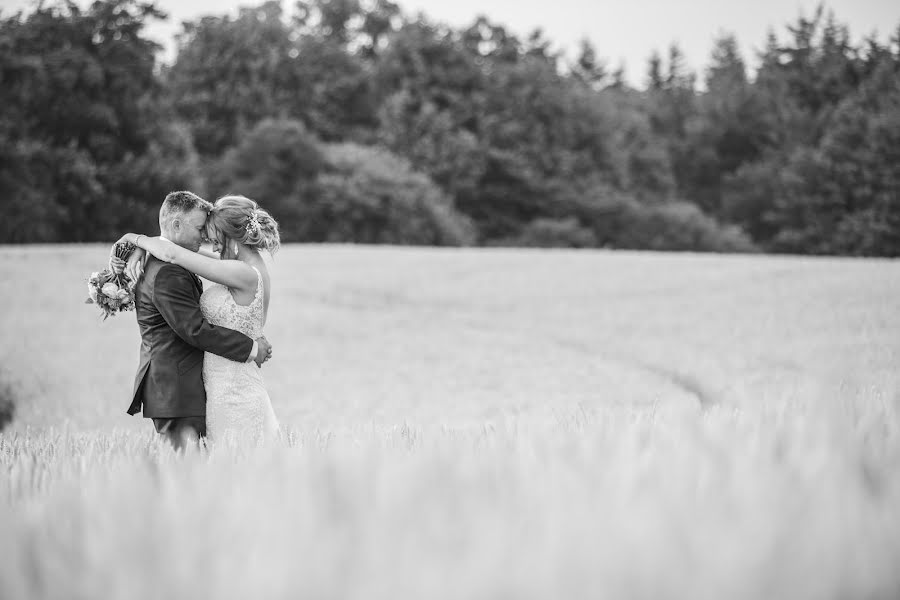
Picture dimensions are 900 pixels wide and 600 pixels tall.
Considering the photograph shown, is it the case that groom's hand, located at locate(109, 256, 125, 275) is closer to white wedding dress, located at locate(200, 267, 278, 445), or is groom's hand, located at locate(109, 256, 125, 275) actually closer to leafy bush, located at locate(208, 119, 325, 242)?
white wedding dress, located at locate(200, 267, 278, 445)

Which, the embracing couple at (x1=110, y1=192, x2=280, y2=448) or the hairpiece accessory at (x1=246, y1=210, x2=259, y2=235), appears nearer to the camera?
the embracing couple at (x1=110, y1=192, x2=280, y2=448)

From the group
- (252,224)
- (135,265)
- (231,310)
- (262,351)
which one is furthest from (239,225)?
(262,351)

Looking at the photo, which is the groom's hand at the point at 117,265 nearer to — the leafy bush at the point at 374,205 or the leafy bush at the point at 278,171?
the leafy bush at the point at 374,205

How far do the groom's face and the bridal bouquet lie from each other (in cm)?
31

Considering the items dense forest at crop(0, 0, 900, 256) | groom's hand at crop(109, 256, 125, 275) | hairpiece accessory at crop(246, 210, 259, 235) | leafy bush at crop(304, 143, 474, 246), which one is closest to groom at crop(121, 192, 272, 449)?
groom's hand at crop(109, 256, 125, 275)

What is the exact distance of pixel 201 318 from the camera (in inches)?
195

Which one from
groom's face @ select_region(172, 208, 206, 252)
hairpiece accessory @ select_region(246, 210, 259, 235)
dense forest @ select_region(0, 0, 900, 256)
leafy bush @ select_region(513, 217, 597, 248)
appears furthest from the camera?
leafy bush @ select_region(513, 217, 597, 248)

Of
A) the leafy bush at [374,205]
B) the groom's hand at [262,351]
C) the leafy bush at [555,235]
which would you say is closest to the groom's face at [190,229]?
the groom's hand at [262,351]

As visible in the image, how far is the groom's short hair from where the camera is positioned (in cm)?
522

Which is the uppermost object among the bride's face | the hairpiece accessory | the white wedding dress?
the hairpiece accessory

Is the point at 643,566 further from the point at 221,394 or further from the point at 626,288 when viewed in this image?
the point at 626,288

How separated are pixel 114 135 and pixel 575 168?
2868cm

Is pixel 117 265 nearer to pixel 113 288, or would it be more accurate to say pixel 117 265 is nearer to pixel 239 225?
pixel 113 288

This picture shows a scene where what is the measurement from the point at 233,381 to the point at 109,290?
0.98 m
